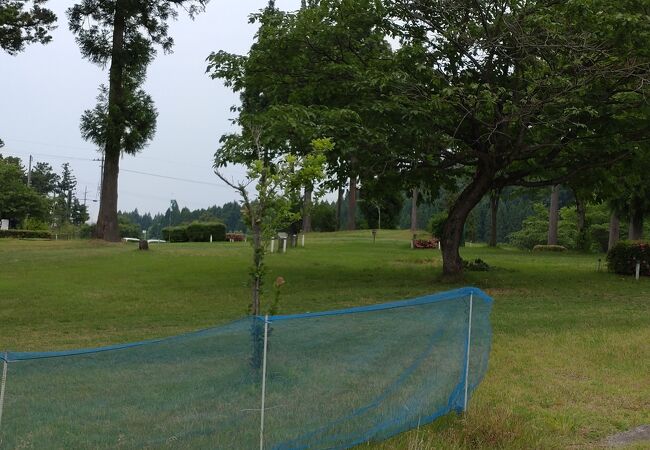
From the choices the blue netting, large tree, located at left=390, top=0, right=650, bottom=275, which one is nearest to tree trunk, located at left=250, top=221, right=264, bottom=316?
the blue netting

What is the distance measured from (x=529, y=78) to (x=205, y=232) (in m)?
36.1

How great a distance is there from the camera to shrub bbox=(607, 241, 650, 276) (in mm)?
20969

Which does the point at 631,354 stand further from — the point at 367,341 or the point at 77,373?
the point at 77,373

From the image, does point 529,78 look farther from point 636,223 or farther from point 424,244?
point 424,244

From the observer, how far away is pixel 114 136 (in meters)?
32.3

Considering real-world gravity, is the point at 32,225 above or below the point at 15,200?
below

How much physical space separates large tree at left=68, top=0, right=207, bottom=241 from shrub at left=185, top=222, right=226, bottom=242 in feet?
51.5

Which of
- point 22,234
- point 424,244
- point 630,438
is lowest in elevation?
point 630,438

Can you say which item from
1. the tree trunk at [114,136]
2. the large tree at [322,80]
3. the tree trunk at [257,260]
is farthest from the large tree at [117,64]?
the tree trunk at [257,260]

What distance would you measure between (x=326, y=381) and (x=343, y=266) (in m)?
18.9

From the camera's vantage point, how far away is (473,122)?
1784 centimetres

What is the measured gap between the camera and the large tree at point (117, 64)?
3262cm

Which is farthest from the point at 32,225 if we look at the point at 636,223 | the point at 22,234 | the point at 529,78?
the point at 529,78

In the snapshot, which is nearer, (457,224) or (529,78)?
(529,78)
